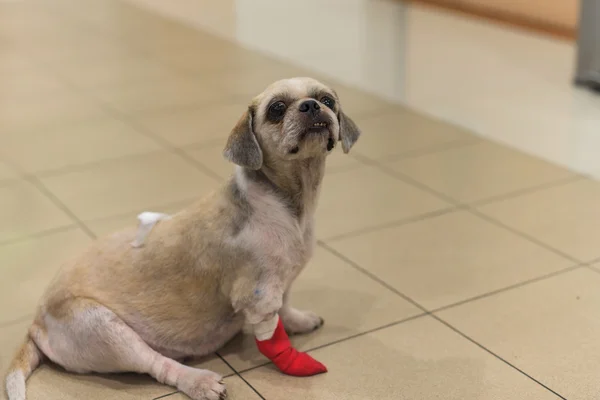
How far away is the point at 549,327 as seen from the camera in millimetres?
2520

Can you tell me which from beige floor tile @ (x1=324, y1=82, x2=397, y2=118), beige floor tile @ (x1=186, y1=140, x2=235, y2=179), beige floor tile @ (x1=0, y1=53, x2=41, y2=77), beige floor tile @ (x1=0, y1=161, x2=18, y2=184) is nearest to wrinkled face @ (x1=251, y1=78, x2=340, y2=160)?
beige floor tile @ (x1=186, y1=140, x2=235, y2=179)

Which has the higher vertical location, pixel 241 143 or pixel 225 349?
pixel 241 143

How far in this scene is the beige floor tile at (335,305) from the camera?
97.7 inches

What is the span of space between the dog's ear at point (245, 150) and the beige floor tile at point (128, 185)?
133 centimetres

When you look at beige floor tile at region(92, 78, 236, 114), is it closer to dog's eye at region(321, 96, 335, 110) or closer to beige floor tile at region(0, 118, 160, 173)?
beige floor tile at region(0, 118, 160, 173)

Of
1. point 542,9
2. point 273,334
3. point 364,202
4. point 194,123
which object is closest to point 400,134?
point 364,202

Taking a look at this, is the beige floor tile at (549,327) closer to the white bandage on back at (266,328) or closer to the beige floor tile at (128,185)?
the white bandage on back at (266,328)

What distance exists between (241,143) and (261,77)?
3.06m

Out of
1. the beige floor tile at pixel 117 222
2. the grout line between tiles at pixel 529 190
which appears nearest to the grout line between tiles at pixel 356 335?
the grout line between tiles at pixel 529 190

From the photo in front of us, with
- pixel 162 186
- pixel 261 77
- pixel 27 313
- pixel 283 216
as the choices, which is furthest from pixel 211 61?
pixel 283 216

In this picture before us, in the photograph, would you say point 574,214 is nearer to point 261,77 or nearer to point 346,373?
point 346,373

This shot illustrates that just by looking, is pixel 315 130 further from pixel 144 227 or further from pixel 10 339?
pixel 10 339

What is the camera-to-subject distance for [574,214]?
10.6 feet

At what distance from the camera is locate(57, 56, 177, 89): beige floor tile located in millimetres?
5220
